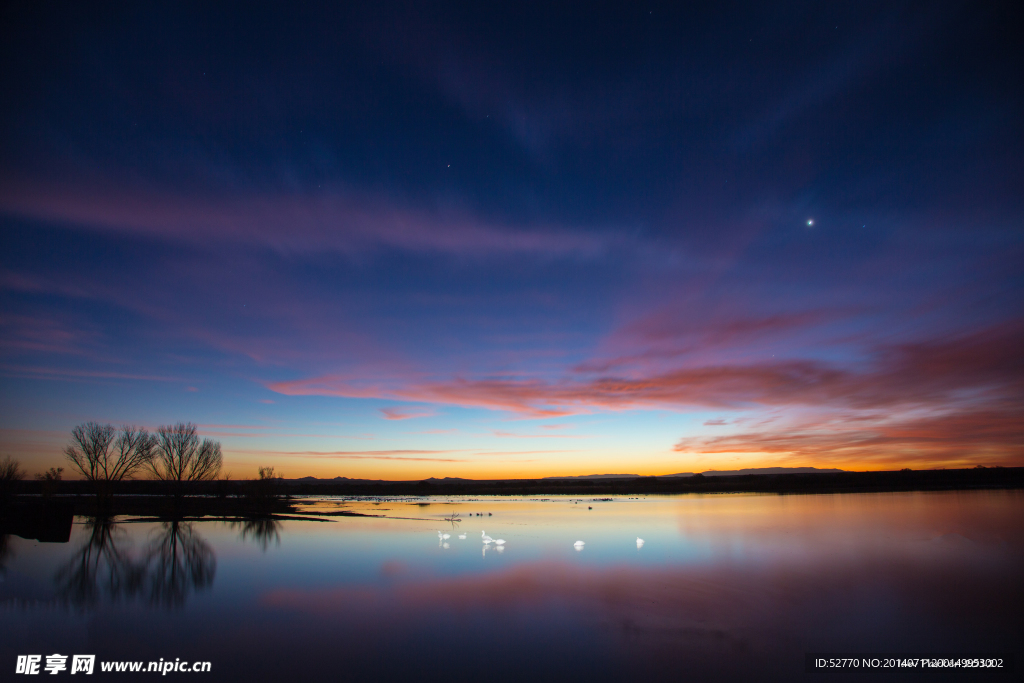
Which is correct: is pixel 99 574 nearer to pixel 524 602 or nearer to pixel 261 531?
pixel 261 531

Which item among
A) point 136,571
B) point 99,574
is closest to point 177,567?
point 136,571

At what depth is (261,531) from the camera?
32.0m

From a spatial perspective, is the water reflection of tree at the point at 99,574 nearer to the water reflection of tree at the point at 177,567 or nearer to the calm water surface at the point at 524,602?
the calm water surface at the point at 524,602

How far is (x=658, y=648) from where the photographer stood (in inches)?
414

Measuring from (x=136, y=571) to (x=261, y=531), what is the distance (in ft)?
44.0

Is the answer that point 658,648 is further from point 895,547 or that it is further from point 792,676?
point 895,547

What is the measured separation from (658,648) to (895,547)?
1813 centimetres

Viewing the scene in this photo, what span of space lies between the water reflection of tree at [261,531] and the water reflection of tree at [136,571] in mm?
2484

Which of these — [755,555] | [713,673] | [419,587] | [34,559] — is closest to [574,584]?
[419,587]

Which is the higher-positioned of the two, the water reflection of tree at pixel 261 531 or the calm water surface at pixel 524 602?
the calm water surface at pixel 524 602

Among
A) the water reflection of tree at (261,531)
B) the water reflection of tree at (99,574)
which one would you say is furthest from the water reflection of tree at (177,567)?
the water reflection of tree at (261,531)

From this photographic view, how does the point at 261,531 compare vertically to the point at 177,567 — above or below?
below

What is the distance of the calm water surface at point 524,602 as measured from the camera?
33.6 ft

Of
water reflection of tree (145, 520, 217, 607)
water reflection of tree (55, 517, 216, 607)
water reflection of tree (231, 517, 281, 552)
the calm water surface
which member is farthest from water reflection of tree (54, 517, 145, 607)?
water reflection of tree (231, 517, 281, 552)
